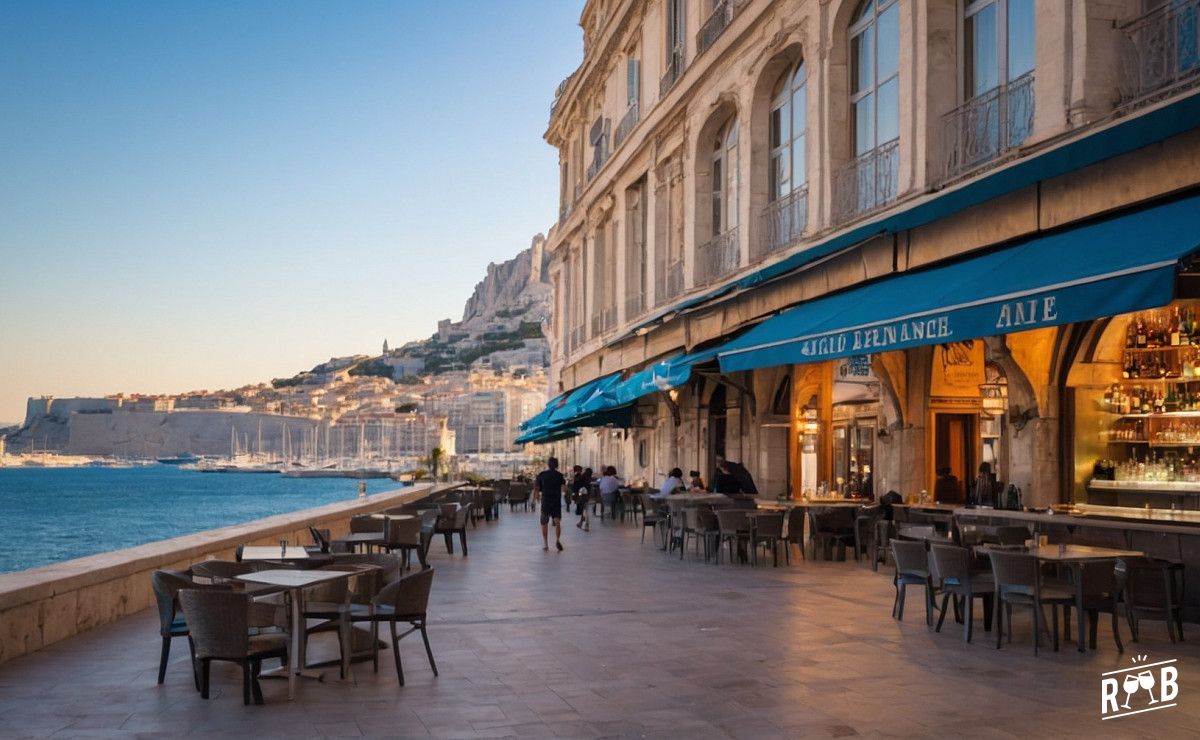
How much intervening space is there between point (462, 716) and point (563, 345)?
3440 cm

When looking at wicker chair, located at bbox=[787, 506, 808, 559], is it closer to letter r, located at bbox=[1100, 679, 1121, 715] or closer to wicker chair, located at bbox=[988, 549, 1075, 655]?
wicker chair, located at bbox=[988, 549, 1075, 655]

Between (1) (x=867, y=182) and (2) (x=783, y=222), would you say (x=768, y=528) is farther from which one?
(2) (x=783, y=222)

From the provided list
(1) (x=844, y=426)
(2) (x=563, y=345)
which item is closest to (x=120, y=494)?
(2) (x=563, y=345)

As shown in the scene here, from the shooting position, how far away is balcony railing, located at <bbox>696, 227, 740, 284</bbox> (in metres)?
20.6

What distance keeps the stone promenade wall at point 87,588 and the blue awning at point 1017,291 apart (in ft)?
21.0

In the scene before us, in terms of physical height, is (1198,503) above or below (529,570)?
above

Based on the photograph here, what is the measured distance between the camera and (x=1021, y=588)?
8750 mm

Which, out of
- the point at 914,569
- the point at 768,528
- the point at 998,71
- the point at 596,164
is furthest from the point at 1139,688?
the point at 596,164

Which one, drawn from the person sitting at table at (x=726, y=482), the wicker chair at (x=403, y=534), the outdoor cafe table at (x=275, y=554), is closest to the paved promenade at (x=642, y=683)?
the outdoor cafe table at (x=275, y=554)

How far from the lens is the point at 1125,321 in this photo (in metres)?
13.4

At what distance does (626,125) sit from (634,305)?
4.60 metres

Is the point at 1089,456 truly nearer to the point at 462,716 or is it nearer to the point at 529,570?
the point at 529,570

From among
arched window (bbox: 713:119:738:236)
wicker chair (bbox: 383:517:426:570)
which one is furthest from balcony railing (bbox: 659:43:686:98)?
wicker chair (bbox: 383:517:426:570)

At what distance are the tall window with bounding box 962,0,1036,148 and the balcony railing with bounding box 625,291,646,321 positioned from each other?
14.4 metres
